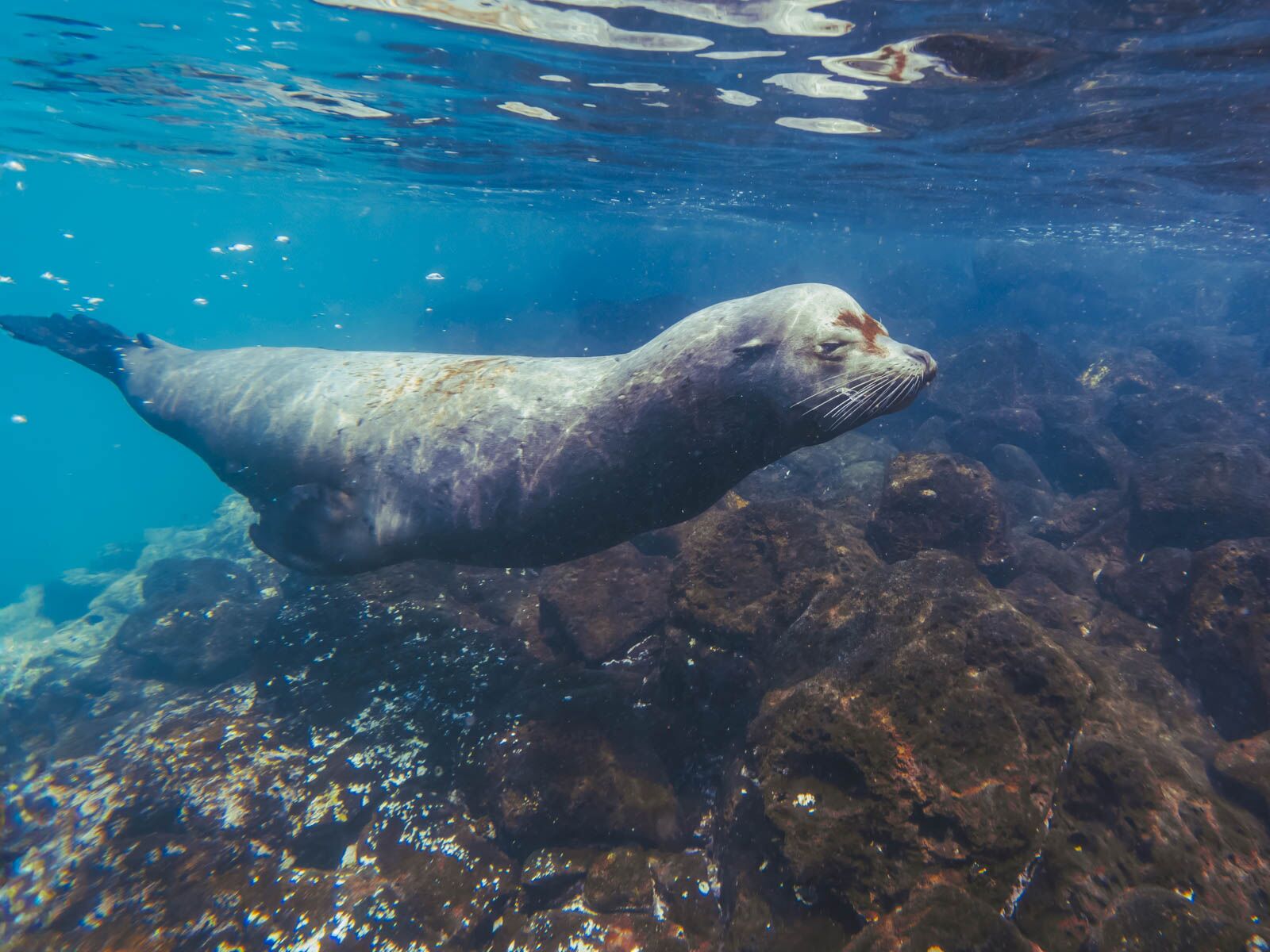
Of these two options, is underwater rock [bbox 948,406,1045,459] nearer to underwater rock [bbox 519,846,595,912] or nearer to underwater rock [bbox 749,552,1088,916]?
underwater rock [bbox 749,552,1088,916]

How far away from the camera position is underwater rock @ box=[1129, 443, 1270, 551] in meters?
7.30

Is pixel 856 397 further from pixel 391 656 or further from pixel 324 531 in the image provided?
pixel 391 656

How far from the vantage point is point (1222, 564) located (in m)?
5.41

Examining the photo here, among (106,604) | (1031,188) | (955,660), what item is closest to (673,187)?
(1031,188)

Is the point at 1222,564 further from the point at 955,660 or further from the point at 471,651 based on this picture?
the point at 471,651

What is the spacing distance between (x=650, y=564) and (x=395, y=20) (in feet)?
32.9

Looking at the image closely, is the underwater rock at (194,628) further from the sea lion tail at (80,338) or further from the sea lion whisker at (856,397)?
the sea lion whisker at (856,397)

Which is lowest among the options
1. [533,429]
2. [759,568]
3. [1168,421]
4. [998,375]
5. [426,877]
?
[998,375]

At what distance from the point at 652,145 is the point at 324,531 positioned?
54.4 feet

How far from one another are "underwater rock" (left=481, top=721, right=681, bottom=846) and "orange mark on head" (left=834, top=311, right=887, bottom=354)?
10.5 feet

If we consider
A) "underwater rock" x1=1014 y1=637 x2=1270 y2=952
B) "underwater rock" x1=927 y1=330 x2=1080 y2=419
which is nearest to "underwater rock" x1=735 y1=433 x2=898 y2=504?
"underwater rock" x1=927 y1=330 x2=1080 y2=419

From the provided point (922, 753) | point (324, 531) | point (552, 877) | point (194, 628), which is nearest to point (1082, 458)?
point (922, 753)

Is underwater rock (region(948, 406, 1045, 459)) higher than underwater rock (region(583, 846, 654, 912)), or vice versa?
underwater rock (region(583, 846, 654, 912))

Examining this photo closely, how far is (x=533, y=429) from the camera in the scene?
4.57 m
